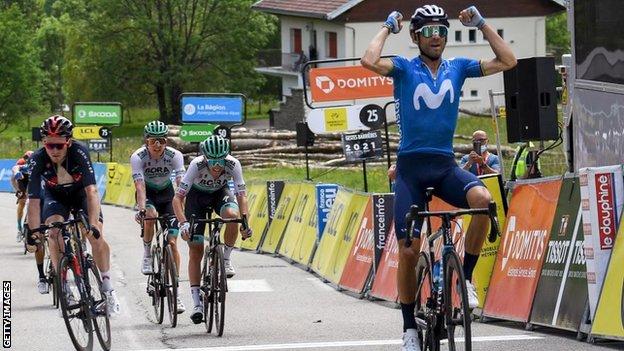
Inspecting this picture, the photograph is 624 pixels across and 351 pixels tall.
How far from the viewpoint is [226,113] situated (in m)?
37.0

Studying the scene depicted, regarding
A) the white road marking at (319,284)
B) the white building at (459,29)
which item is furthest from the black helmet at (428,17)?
the white building at (459,29)

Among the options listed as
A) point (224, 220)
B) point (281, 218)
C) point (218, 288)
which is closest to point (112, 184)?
point (281, 218)

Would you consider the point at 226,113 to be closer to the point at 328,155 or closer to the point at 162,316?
the point at 328,155

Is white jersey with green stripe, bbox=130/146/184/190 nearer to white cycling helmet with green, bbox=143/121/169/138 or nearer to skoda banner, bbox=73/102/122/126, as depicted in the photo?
white cycling helmet with green, bbox=143/121/169/138

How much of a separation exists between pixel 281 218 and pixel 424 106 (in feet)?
53.7

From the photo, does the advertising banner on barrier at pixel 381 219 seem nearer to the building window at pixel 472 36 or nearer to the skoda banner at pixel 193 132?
the skoda banner at pixel 193 132

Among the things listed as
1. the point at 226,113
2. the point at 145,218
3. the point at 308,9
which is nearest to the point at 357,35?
the point at 308,9

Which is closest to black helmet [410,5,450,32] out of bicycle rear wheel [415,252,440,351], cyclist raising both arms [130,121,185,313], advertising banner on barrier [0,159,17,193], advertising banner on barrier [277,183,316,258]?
bicycle rear wheel [415,252,440,351]

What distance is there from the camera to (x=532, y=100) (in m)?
15.0

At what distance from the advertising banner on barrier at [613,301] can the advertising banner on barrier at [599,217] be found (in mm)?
90

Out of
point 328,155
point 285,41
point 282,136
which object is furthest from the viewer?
point 285,41

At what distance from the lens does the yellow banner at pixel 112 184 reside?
48938mm

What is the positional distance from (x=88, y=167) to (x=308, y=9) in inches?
2730

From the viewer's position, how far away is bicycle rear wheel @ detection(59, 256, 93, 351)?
38.3 ft
